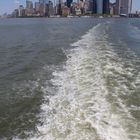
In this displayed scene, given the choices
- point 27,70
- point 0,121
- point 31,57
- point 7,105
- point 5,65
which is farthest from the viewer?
point 31,57

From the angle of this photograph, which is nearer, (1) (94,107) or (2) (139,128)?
(2) (139,128)

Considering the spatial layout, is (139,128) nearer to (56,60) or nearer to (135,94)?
(135,94)

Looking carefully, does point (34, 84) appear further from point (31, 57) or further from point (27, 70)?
point (31, 57)

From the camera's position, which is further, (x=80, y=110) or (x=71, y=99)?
(x=71, y=99)

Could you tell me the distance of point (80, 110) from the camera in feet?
34.4

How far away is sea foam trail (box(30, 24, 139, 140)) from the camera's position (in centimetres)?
881

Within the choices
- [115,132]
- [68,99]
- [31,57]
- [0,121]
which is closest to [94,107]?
[68,99]

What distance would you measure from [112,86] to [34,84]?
3239 mm

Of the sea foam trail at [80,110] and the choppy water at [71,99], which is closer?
the sea foam trail at [80,110]

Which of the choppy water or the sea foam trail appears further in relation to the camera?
the choppy water

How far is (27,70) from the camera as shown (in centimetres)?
1709

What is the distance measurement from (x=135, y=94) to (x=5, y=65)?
875cm

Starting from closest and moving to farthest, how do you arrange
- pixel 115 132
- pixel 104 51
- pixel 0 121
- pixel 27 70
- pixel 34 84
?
pixel 115 132, pixel 0 121, pixel 34 84, pixel 27 70, pixel 104 51

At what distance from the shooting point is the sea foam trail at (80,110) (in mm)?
8812
